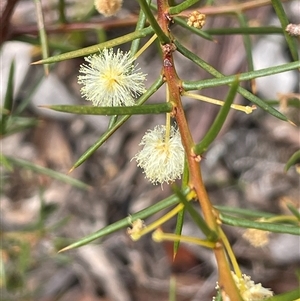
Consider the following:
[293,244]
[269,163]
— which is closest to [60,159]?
[269,163]

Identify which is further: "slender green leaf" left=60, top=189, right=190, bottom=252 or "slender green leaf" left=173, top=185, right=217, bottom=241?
"slender green leaf" left=60, top=189, right=190, bottom=252


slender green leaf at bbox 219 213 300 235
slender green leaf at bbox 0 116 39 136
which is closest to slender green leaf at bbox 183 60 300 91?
slender green leaf at bbox 219 213 300 235

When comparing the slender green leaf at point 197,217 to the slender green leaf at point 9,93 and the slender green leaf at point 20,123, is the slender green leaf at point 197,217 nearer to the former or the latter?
the slender green leaf at point 9,93

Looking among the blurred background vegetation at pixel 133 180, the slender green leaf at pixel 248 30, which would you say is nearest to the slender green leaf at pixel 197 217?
the slender green leaf at pixel 248 30

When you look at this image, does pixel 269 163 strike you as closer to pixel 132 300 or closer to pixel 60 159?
pixel 132 300

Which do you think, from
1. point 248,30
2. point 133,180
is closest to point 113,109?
point 248,30

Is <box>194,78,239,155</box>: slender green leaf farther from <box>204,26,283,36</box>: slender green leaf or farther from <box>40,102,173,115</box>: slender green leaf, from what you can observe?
<box>204,26,283,36</box>: slender green leaf

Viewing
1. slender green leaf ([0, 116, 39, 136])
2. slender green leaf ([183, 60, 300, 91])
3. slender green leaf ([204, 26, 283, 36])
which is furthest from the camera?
slender green leaf ([0, 116, 39, 136])
